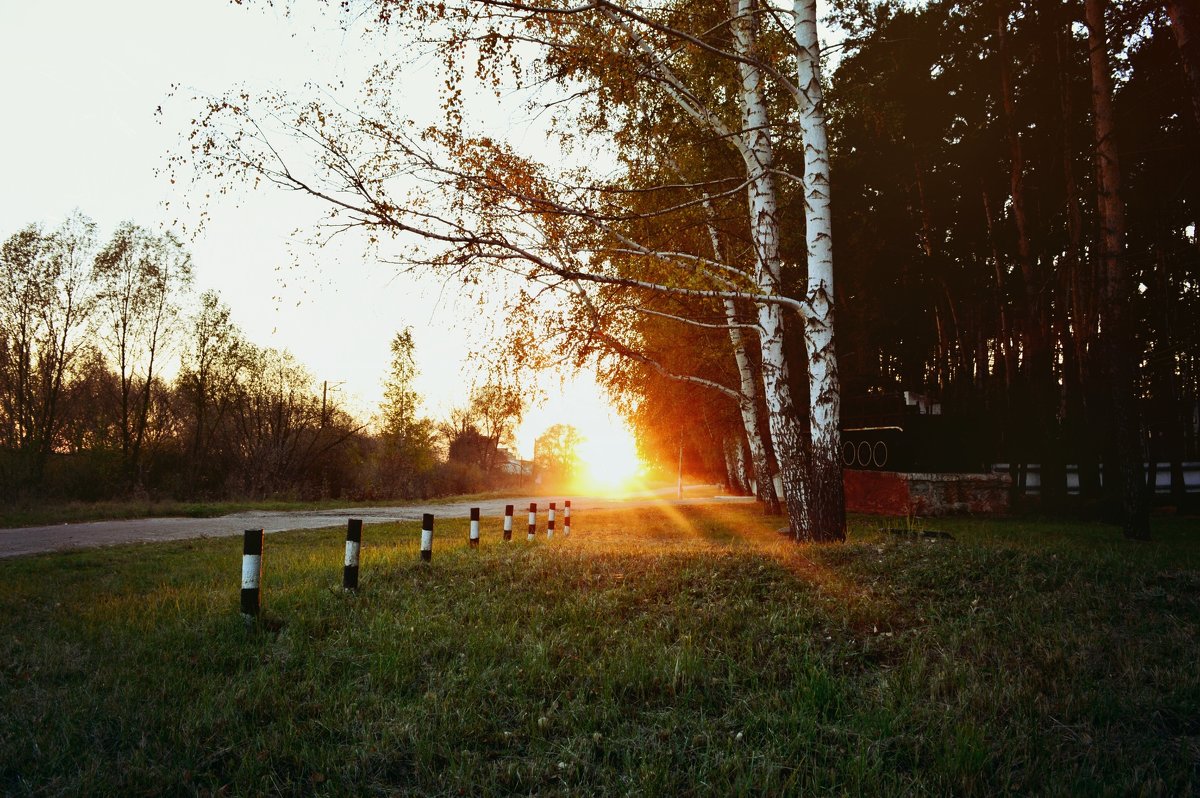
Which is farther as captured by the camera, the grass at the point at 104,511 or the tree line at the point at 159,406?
the tree line at the point at 159,406

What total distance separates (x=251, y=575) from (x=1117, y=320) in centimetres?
1428

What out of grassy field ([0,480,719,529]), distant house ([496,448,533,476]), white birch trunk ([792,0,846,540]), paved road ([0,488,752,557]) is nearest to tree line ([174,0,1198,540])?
white birch trunk ([792,0,846,540])

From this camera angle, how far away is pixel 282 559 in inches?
397

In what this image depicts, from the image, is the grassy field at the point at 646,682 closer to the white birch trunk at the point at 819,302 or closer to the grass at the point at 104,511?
the white birch trunk at the point at 819,302

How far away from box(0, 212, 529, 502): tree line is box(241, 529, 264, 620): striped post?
17621 millimetres

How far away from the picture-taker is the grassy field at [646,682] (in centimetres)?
323

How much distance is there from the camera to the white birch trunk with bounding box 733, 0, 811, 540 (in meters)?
9.14

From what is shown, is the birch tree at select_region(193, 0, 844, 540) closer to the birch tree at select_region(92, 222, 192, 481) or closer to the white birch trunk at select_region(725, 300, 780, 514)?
the white birch trunk at select_region(725, 300, 780, 514)

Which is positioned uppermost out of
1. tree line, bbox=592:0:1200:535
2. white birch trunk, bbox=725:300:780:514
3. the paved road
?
tree line, bbox=592:0:1200:535

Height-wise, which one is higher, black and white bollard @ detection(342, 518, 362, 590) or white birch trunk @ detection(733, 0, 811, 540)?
white birch trunk @ detection(733, 0, 811, 540)

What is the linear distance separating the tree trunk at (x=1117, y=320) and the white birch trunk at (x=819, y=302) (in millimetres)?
6940

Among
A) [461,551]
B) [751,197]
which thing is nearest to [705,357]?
[751,197]

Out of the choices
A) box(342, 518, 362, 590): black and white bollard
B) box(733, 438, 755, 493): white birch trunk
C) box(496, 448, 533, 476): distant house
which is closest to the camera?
box(342, 518, 362, 590): black and white bollard

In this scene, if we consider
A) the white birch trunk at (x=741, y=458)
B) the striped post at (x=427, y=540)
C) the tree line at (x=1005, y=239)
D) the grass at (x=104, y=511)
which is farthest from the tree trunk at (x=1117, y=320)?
the grass at (x=104, y=511)
